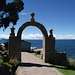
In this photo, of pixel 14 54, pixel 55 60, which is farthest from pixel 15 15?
pixel 55 60

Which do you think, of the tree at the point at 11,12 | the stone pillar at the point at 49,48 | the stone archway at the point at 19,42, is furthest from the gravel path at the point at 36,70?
the tree at the point at 11,12

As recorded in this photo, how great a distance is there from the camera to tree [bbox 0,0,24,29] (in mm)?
16438

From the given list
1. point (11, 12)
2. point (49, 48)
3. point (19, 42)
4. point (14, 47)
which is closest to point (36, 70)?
point (14, 47)

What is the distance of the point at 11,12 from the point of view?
1680 centimetres

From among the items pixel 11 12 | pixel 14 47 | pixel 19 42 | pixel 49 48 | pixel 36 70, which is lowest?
pixel 36 70

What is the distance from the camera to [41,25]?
15148 mm

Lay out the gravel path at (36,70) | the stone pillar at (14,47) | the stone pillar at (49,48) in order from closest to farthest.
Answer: the gravel path at (36,70) → the stone pillar at (14,47) → the stone pillar at (49,48)

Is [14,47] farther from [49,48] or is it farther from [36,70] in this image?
[49,48]

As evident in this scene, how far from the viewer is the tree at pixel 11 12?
16.4 meters

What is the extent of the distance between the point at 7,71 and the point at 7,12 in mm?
9628

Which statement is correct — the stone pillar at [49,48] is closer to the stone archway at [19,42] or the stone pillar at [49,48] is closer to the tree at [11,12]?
the stone archway at [19,42]

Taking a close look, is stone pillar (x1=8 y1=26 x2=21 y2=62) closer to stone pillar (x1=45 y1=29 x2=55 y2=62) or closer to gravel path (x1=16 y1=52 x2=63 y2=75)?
gravel path (x1=16 y1=52 x2=63 y2=75)

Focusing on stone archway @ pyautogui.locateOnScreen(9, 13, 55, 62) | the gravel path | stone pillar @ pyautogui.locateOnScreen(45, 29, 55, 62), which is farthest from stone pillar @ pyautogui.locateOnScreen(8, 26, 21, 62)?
stone pillar @ pyautogui.locateOnScreen(45, 29, 55, 62)

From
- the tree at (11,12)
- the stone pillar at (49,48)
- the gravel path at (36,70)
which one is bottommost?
the gravel path at (36,70)
